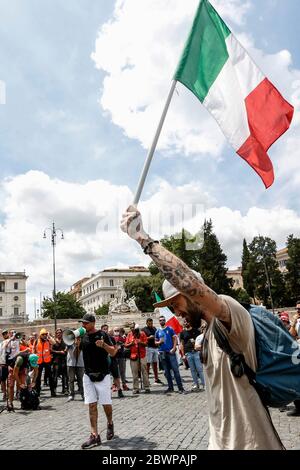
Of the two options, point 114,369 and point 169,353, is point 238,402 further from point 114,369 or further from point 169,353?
point 114,369

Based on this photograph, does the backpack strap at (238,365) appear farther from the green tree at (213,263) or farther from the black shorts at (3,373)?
the green tree at (213,263)

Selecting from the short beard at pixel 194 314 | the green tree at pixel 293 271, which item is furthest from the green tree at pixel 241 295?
the short beard at pixel 194 314

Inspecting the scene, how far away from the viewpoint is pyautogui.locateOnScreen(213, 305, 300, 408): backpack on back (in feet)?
7.27

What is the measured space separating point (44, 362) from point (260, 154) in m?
10.8

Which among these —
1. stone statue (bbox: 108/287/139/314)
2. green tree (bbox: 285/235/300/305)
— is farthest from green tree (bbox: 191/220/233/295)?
stone statue (bbox: 108/287/139/314)

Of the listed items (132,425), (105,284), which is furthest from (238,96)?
(105,284)

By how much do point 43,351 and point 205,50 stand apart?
36.5 feet

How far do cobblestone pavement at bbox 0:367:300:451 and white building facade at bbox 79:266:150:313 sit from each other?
106 metres

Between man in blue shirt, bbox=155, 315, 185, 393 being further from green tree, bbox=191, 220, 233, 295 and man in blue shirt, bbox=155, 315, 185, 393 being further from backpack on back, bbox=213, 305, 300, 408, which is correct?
green tree, bbox=191, 220, 233, 295

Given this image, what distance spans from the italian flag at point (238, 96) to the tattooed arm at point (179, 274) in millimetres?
2444

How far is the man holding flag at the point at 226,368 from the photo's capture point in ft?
7.29

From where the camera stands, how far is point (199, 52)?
4.52m
